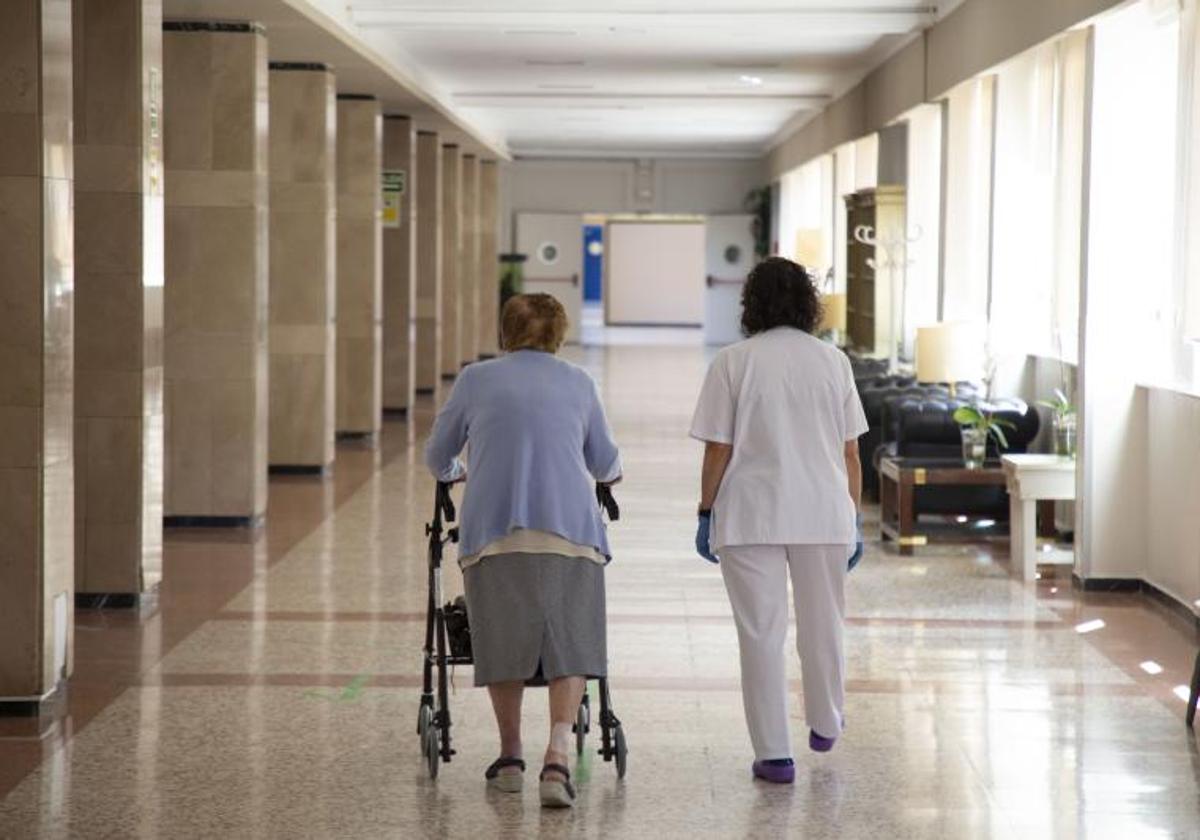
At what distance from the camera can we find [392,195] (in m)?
19.3

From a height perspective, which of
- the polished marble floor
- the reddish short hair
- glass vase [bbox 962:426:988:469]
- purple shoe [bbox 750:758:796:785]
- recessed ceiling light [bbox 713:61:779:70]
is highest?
recessed ceiling light [bbox 713:61:779:70]

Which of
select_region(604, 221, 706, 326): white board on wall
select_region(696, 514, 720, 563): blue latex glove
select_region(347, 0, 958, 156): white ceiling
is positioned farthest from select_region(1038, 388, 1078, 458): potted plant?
select_region(604, 221, 706, 326): white board on wall

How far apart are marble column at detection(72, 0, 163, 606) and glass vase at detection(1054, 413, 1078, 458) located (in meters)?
4.54

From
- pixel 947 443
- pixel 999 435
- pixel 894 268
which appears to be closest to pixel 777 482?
pixel 999 435

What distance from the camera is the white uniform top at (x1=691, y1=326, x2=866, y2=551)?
18.5 ft

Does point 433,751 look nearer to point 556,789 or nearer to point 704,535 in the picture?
point 556,789

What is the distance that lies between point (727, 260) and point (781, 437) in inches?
1196

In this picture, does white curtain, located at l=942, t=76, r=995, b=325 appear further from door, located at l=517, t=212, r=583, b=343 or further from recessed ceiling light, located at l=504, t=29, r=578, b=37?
door, located at l=517, t=212, r=583, b=343

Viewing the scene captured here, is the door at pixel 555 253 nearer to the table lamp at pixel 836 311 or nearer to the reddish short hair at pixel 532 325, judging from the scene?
the table lamp at pixel 836 311

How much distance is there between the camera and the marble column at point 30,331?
6449 mm

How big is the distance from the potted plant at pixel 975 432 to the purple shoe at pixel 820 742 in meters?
4.99

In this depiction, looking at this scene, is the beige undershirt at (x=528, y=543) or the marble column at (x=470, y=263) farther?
the marble column at (x=470, y=263)

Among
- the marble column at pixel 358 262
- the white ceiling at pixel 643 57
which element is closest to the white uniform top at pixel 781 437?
the white ceiling at pixel 643 57

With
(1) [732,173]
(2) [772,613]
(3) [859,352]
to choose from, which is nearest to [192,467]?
(2) [772,613]
